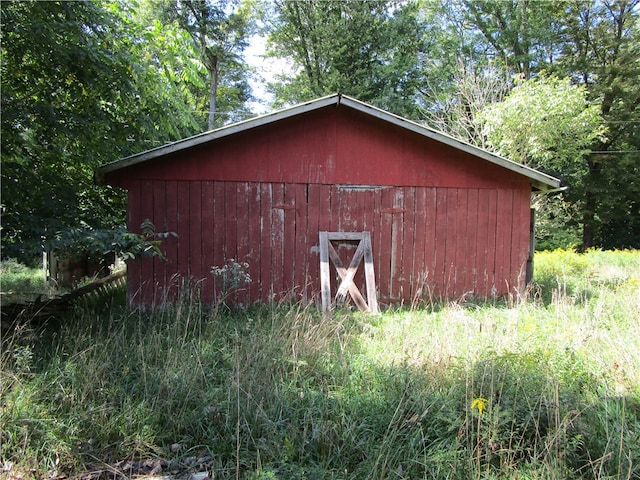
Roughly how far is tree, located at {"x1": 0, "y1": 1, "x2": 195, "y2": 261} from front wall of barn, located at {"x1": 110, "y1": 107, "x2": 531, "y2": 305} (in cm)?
101

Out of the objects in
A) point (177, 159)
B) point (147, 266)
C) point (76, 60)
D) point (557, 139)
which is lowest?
point (147, 266)

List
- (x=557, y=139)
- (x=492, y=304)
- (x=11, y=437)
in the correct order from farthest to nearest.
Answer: (x=557, y=139) → (x=492, y=304) → (x=11, y=437)

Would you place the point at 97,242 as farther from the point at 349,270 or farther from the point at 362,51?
the point at 362,51

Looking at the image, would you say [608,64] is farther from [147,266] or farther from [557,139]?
[147,266]

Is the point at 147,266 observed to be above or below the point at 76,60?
below

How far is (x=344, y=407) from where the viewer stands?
3.05 meters

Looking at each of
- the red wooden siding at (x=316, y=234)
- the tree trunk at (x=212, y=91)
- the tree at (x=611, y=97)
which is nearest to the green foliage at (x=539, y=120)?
the tree at (x=611, y=97)

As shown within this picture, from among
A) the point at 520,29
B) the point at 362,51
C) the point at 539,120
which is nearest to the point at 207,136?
the point at 539,120

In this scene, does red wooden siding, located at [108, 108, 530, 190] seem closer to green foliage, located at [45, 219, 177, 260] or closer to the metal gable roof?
the metal gable roof

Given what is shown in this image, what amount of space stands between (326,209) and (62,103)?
13.2ft

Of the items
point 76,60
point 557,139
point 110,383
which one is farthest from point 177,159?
point 557,139

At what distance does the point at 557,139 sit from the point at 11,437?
57.8ft

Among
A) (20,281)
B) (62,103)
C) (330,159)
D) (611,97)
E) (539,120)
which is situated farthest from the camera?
(611,97)

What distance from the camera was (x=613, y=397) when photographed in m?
2.95
